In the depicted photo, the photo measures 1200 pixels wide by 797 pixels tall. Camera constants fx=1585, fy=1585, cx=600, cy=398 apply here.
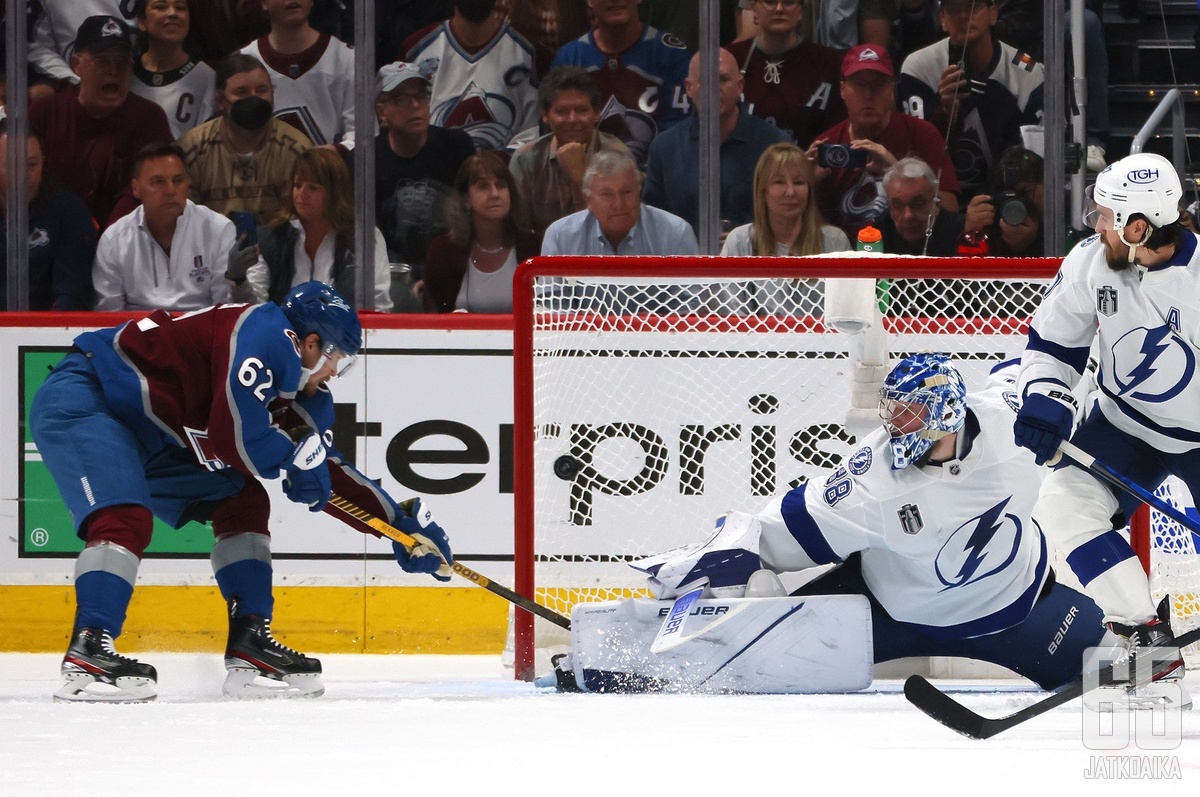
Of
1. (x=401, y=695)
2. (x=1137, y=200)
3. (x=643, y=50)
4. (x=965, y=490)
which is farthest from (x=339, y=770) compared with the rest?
(x=643, y=50)

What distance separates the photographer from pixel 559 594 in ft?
13.2

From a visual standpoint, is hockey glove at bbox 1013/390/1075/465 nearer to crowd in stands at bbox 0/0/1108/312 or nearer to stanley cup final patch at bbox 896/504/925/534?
stanley cup final patch at bbox 896/504/925/534

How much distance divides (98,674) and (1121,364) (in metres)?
2.20

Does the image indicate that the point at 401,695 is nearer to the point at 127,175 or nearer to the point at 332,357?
the point at 332,357

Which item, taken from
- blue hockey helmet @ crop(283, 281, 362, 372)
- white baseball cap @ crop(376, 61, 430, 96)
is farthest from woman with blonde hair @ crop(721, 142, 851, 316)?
blue hockey helmet @ crop(283, 281, 362, 372)

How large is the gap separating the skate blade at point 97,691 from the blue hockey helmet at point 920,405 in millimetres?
1668

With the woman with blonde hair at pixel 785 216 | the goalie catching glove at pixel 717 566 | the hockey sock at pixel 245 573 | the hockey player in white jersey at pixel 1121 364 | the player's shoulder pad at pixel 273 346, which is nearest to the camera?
the hockey player in white jersey at pixel 1121 364

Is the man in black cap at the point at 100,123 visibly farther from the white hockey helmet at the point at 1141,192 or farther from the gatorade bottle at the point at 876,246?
the white hockey helmet at the point at 1141,192

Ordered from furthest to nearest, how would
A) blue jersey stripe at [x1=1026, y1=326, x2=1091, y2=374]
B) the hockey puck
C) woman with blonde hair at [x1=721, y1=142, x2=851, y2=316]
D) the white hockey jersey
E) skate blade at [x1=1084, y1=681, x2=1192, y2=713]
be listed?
1. the white hockey jersey
2. woman with blonde hair at [x1=721, y1=142, x2=851, y2=316]
3. the hockey puck
4. blue jersey stripe at [x1=1026, y1=326, x2=1091, y2=374]
5. skate blade at [x1=1084, y1=681, x2=1192, y2=713]

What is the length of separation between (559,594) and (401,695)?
2.10 feet

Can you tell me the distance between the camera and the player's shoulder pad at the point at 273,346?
335 cm

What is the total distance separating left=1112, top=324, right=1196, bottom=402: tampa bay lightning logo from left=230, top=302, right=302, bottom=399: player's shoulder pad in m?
1.72

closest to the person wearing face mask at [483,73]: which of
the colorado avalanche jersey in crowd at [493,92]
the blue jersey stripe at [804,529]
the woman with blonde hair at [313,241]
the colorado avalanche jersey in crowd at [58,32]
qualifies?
the colorado avalanche jersey in crowd at [493,92]

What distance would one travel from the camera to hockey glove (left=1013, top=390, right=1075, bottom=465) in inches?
124
